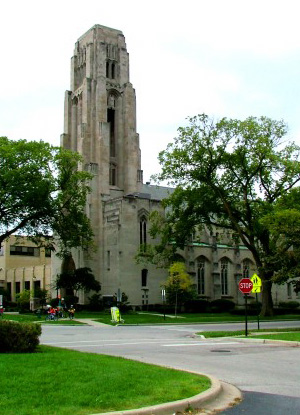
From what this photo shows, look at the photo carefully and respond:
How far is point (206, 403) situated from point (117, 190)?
61253 mm

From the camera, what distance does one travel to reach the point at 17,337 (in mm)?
13008

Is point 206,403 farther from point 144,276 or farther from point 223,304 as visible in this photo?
point 223,304

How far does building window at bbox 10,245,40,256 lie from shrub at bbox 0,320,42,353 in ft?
253

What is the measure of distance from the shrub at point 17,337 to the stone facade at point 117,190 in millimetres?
45616

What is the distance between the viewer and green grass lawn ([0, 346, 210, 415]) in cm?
728

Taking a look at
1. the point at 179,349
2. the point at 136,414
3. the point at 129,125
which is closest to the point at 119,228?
the point at 129,125

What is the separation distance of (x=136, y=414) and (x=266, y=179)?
3995 cm

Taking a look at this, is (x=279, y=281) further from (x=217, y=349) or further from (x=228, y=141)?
(x=217, y=349)

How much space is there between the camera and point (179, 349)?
59.1 feet

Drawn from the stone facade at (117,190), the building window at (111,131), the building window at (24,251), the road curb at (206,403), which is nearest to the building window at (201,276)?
the stone facade at (117,190)

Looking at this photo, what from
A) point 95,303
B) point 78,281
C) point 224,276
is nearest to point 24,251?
point 95,303

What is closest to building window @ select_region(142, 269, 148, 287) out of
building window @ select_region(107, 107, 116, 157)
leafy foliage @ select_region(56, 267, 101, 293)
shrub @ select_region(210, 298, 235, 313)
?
leafy foliage @ select_region(56, 267, 101, 293)

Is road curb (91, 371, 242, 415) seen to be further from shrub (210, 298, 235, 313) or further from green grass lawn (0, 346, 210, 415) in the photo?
shrub (210, 298, 235, 313)

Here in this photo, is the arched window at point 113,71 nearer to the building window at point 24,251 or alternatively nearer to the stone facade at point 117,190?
the stone facade at point 117,190
